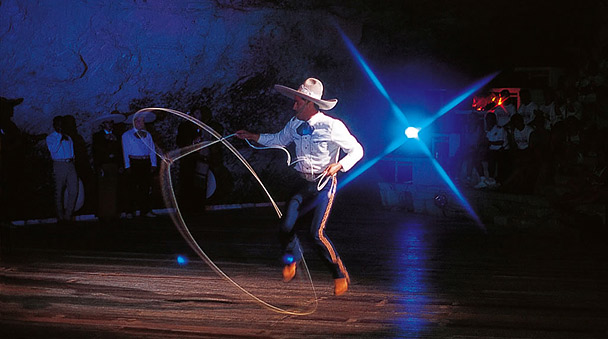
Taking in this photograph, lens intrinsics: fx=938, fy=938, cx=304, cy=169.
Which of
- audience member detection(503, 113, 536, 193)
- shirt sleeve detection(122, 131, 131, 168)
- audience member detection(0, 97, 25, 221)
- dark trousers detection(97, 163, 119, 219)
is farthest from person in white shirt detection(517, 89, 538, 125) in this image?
audience member detection(0, 97, 25, 221)

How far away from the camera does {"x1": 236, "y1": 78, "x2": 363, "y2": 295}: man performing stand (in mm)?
8023

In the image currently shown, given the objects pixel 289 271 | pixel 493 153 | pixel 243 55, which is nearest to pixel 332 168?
pixel 289 271

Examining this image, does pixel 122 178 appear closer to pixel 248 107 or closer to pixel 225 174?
pixel 225 174

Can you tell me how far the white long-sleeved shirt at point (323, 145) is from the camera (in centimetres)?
802

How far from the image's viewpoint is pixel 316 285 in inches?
349

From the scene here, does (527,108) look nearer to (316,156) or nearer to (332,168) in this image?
(316,156)

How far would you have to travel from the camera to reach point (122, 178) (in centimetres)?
1653

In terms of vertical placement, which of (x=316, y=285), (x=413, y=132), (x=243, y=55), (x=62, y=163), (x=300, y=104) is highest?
(x=243, y=55)

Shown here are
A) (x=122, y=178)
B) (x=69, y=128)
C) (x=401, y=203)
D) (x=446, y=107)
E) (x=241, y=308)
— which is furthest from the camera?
(x=446, y=107)

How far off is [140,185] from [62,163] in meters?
1.57

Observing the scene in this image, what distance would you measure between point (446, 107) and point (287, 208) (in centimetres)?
Result: 1425

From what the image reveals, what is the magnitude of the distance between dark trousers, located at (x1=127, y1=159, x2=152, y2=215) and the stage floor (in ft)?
4.90

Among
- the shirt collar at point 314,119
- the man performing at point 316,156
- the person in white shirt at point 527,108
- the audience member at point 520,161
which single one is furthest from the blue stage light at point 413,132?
the shirt collar at point 314,119

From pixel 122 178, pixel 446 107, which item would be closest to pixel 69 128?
pixel 122 178
